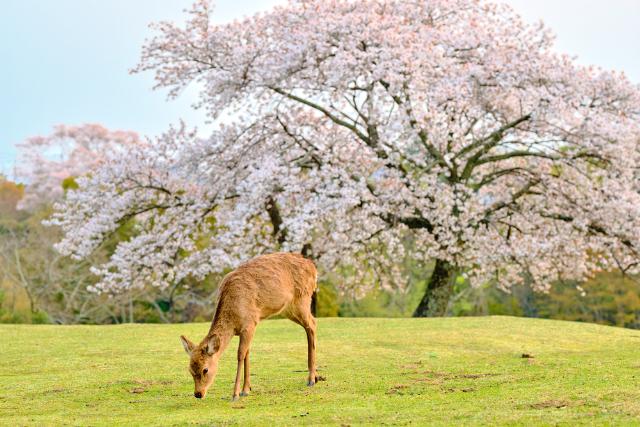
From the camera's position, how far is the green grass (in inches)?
310

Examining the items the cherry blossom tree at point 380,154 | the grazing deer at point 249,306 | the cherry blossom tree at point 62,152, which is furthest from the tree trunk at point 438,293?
the cherry blossom tree at point 62,152

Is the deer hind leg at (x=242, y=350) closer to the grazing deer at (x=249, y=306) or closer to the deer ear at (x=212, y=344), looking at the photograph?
the grazing deer at (x=249, y=306)

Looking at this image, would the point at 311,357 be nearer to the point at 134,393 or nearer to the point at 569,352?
the point at 134,393

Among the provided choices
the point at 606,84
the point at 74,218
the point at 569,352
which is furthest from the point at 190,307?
the point at 569,352

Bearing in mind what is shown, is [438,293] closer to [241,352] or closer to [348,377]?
[348,377]

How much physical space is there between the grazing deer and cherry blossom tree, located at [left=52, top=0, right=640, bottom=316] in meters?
9.44

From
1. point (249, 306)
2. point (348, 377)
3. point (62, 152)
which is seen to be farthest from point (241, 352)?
point (62, 152)

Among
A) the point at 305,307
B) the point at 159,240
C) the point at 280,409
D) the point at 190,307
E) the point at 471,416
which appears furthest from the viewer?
the point at 190,307

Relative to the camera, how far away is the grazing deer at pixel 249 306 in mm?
8453

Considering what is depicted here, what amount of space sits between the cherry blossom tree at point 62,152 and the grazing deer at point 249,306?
52141 mm

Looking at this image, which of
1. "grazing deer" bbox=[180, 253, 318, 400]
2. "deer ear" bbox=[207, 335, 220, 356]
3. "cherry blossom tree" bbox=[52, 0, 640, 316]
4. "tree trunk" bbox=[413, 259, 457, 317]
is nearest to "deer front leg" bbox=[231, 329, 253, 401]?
"grazing deer" bbox=[180, 253, 318, 400]

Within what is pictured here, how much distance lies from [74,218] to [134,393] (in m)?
12.9

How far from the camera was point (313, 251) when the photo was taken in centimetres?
2114

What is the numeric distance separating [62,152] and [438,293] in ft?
167
